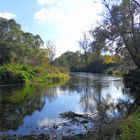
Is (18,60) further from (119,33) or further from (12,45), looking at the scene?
(119,33)

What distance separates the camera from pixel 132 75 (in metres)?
33.5

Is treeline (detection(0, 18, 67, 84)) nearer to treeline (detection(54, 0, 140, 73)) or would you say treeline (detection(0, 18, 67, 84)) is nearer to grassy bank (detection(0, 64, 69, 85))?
grassy bank (detection(0, 64, 69, 85))

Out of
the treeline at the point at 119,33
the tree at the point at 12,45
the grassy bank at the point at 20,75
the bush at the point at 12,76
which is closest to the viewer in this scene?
the treeline at the point at 119,33

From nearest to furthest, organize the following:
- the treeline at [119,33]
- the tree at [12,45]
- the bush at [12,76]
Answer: the treeline at [119,33]
the bush at [12,76]
the tree at [12,45]

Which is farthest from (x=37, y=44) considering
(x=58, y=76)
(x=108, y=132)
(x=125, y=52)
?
(x=108, y=132)

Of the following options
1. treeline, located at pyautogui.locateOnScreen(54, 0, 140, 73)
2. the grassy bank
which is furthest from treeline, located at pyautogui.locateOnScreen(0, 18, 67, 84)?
treeline, located at pyautogui.locateOnScreen(54, 0, 140, 73)

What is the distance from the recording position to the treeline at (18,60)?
154ft

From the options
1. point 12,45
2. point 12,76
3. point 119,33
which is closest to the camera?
point 119,33

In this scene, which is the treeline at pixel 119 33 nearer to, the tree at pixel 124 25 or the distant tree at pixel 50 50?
the tree at pixel 124 25

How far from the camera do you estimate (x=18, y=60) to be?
205 feet

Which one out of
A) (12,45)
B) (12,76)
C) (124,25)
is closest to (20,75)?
(12,76)

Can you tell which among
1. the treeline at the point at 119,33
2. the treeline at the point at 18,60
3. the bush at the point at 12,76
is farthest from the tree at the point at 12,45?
the treeline at the point at 119,33

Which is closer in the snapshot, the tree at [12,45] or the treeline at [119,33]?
the treeline at [119,33]

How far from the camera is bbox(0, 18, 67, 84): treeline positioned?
46.9 meters
